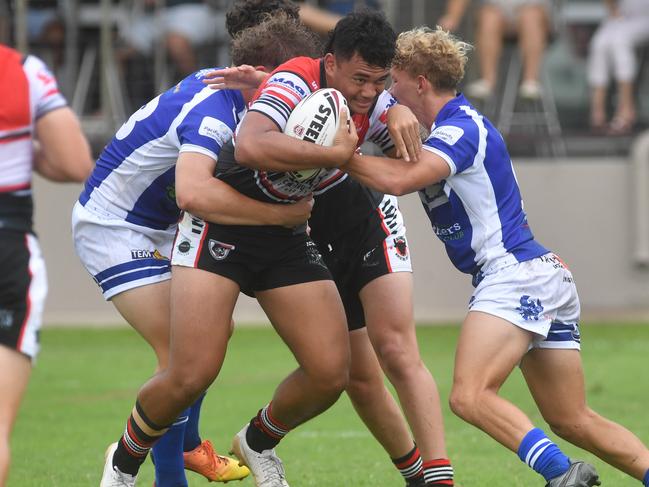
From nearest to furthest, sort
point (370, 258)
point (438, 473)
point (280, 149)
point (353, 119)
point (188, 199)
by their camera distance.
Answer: point (280, 149) → point (188, 199) → point (353, 119) → point (438, 473) → point (370, 258)

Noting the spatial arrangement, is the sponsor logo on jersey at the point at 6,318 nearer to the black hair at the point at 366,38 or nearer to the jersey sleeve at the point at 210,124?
the jersey sleeve at the point at 210,124

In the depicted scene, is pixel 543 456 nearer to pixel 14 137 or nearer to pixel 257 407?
pixel 14 137

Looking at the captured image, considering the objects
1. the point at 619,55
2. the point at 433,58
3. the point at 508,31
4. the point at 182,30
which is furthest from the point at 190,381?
the point at 619,55

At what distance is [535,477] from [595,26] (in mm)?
10983

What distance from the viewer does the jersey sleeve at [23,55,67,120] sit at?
483 cm

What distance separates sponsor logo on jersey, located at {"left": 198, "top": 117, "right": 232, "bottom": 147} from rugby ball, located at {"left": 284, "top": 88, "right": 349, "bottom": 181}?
0.44 meters

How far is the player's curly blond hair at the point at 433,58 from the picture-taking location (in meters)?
5.88

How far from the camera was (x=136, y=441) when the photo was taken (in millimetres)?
5984

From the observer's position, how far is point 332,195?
251 inches

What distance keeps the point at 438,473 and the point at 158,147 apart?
2.03 meters

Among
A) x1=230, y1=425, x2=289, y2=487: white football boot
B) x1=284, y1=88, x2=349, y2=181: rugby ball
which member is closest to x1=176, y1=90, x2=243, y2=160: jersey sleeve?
x1=284, y1=88, x2=349, y2=181: rugby ball

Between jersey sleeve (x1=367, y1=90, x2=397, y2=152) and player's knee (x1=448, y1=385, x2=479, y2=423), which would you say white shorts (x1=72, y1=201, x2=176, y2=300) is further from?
player's knee (x1=448, y1=385, x2=479, y2=423)

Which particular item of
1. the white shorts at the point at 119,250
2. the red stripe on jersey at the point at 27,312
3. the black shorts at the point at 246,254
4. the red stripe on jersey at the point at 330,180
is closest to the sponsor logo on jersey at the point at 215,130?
the black shorts at the point at 246,254

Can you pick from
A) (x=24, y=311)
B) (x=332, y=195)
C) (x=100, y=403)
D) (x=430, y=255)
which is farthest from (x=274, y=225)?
(x=430, y=255)
